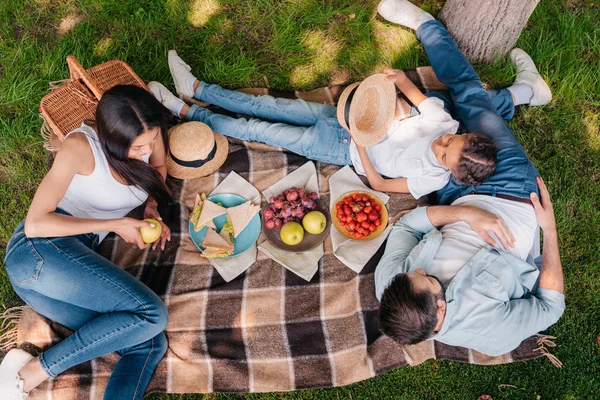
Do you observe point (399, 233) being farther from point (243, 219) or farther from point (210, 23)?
point (210, 23)

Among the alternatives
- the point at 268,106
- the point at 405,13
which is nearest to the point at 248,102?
the point at 268,106

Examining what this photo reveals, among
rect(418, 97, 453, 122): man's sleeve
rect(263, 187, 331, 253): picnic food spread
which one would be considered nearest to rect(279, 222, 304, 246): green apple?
rect(263, 187, 331, 253): picnic food spread

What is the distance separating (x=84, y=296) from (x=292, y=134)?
2.44 metres

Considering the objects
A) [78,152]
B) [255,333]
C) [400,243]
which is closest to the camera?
[78,152]

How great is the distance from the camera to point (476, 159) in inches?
137

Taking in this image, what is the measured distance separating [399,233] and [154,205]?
2.34 metres

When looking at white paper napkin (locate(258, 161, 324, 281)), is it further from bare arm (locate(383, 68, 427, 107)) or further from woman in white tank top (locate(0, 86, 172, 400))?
bare arm (locate(383, 68, 427, 107))

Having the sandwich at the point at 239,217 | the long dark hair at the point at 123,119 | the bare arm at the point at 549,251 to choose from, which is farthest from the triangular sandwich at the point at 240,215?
the bare arm at the point at 549,251

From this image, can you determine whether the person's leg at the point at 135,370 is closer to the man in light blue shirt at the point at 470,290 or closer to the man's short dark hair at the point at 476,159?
the man in light blue shirt at the point at 470,290

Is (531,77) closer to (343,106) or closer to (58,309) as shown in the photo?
(343,106)

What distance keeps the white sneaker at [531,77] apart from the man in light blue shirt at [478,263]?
78cm

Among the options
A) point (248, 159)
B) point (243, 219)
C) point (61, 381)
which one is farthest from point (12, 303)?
point (248, 159)

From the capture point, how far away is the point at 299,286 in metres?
4.13

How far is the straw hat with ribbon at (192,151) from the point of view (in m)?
4.13
